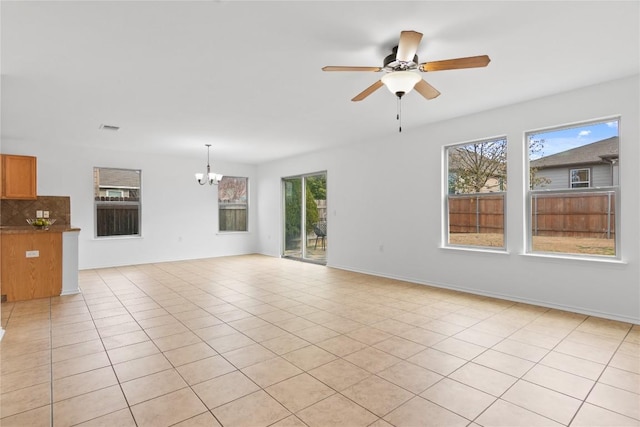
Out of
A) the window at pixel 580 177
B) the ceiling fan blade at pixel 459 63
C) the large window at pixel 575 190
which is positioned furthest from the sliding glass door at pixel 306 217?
the ceiling fan blade at pixel 459 63

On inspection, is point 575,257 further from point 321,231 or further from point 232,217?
point 232,217

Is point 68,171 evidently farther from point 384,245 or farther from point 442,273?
point 442,273

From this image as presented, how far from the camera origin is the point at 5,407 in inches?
79.0

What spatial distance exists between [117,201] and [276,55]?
19.5ft

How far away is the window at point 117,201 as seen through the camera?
275 inches

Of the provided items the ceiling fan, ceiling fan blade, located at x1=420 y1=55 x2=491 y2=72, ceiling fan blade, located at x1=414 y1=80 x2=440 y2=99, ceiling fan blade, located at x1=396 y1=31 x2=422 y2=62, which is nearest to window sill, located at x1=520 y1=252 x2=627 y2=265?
ceiling fan blade, located at x1=414 y1=80 x2=440 y2=99

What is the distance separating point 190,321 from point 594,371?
3.54m

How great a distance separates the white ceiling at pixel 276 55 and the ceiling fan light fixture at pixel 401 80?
→ 1.05 ft

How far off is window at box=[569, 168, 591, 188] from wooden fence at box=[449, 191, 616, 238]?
113 mm

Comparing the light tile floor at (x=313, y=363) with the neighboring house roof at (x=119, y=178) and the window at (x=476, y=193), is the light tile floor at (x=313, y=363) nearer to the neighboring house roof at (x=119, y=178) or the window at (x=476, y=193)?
the window at (x=476, y=193)

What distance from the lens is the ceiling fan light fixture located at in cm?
249

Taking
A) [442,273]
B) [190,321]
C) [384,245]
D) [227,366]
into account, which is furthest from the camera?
[384,245]

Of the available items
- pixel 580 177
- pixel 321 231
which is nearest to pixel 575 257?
pixel 580 177

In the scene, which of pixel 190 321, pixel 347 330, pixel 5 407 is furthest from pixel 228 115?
pixel 5 407
